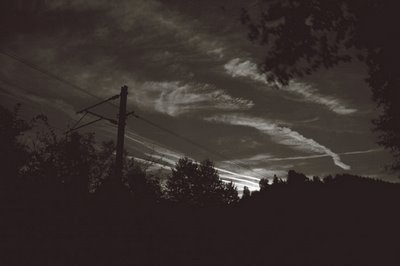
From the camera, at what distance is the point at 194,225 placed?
16891 mm

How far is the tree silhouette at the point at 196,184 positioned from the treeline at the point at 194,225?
6059 centimetres

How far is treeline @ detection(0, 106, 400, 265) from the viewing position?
477 inches

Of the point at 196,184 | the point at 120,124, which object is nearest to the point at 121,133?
the point at 120,124

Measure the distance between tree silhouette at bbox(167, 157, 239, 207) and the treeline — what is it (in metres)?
60.6

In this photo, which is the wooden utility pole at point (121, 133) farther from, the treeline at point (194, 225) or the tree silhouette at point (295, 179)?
the tree silhouette at point (295, 179)

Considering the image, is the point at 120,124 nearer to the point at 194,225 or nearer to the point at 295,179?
the point at 194,225

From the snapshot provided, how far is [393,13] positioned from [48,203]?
12123 millimetres

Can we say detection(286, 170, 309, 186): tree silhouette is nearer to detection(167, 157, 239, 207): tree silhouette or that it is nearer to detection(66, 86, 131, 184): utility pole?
detection(66, 86, 131, 184): utility pole

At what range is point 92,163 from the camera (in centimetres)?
5022

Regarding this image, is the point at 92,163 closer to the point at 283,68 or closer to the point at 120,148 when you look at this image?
the point at 120,148

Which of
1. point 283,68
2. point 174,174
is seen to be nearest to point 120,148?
point 283,68

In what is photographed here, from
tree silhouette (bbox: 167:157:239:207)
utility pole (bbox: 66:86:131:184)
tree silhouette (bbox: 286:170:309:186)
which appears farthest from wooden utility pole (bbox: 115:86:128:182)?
tree silhouette (bbox: 167:157:239:207)

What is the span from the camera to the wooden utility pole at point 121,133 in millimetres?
13516

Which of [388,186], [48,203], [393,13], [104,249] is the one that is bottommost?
[104,249]
